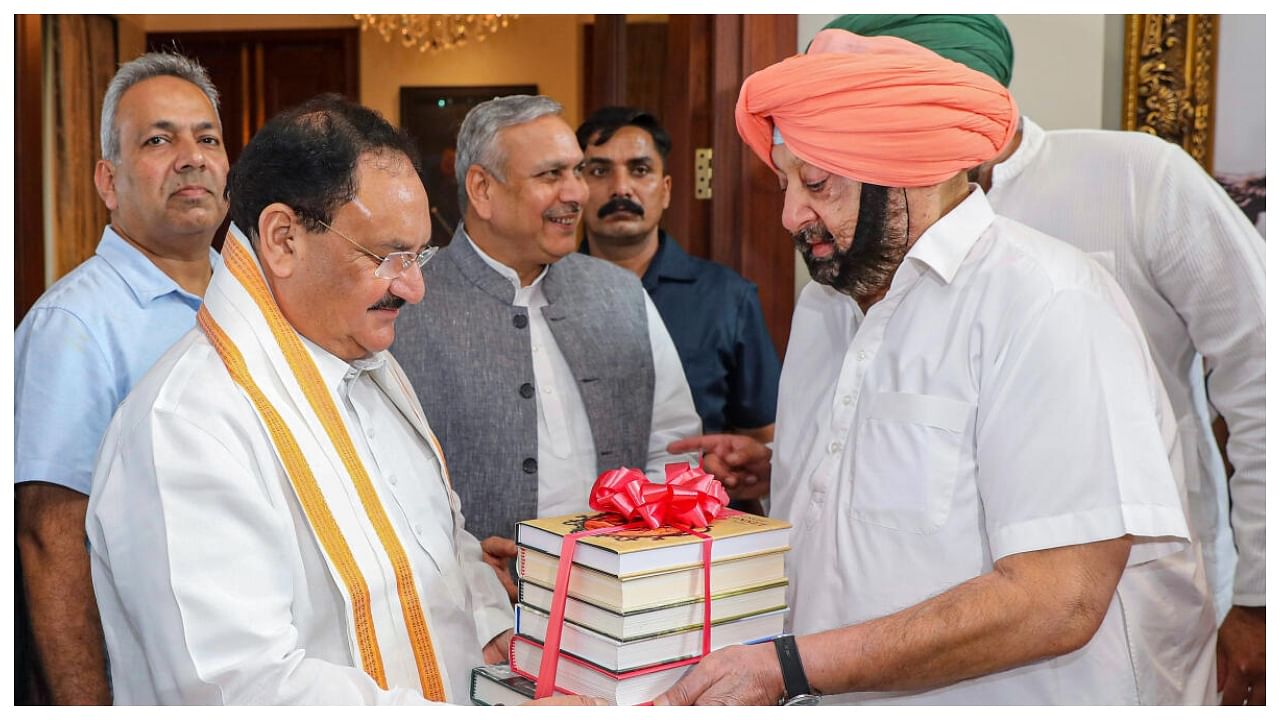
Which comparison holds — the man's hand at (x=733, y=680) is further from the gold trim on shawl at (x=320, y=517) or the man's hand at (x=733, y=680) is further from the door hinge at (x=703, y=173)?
the door hinge at (x=703, y=173)

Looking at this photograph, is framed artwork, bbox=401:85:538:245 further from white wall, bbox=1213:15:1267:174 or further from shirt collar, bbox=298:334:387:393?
shirt collar, bbox=298:334:387:393

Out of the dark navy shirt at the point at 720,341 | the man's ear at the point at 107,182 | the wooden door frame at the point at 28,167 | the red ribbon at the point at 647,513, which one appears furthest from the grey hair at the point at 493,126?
the wooden door frame at the point at 28,167

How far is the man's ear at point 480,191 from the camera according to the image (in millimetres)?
2801

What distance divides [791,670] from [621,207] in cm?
207

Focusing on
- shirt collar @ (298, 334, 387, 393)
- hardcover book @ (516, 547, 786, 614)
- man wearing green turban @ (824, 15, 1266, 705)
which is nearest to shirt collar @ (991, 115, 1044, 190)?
man wearing green turban @ (824, 15, 1266, 705)

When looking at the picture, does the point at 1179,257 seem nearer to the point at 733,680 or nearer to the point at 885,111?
the point at 885,111

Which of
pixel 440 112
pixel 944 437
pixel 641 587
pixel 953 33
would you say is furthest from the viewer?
pixel 440 112

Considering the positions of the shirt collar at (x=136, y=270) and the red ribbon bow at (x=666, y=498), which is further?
the shirt collar at (x=136, y=270)

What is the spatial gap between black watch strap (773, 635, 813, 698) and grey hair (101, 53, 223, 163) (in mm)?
1711

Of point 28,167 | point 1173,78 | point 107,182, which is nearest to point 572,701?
point 107,182

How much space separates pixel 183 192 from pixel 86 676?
39.5 inches

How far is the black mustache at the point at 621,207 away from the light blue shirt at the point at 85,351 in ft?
4.59

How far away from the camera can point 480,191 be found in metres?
2.83

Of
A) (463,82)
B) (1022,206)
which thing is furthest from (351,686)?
(463,82)
